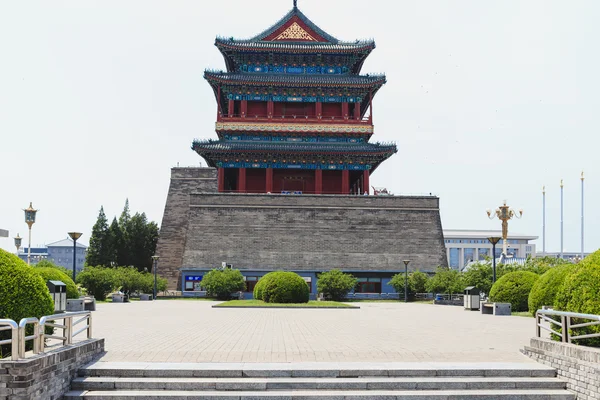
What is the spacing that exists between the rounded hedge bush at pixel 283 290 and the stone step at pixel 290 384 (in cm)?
1984

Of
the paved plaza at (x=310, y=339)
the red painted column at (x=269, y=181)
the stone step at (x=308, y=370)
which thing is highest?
the red painted column at (x=269, y=181)

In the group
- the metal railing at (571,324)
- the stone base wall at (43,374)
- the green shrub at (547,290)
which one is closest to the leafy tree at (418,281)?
the green shrub at (547,290)

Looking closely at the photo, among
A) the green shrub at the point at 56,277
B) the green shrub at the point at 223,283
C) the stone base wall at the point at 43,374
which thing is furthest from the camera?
the green shrub at the point at 223,283

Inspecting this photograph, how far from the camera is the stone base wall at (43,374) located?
26.9ft

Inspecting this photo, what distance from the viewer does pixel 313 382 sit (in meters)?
9.75

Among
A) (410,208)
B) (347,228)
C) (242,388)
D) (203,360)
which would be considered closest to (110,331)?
(203,360)

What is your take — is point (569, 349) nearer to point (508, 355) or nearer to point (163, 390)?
point (508, 355)

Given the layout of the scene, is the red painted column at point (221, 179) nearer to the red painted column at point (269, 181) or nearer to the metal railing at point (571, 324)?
the red painted column at point (269, 181)

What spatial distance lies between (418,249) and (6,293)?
125ft

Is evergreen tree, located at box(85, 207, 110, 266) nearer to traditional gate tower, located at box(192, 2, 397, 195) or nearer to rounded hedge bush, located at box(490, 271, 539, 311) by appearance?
traditional gate tower, located at box(192, 2, 397, 195)

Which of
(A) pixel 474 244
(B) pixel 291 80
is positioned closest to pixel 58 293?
(B) pixel 291 80

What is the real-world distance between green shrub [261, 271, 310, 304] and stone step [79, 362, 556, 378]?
1924 cm

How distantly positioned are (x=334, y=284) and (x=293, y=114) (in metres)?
18.4

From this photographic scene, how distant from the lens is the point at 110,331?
16.3 m
